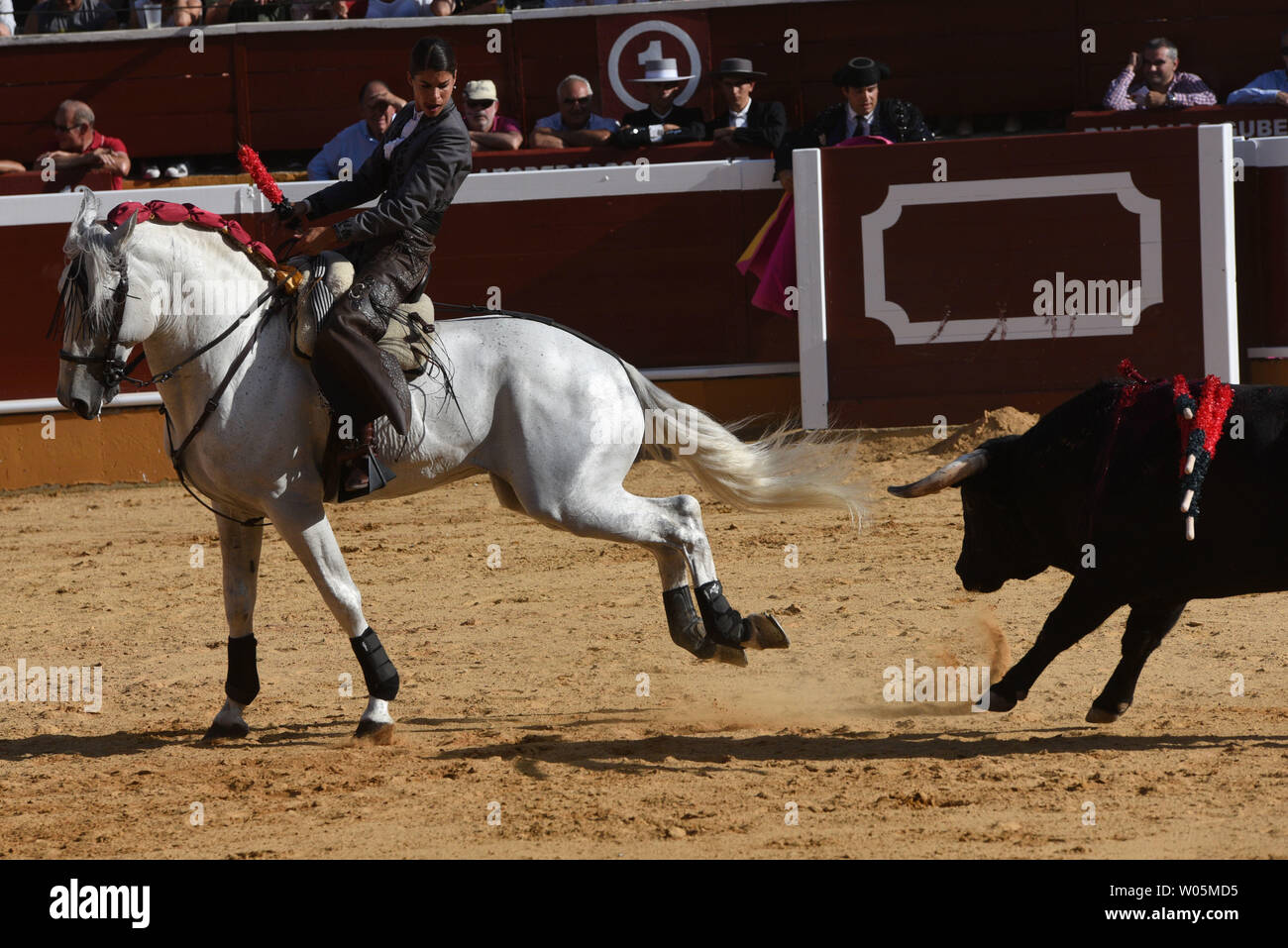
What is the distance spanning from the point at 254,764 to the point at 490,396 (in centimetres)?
152

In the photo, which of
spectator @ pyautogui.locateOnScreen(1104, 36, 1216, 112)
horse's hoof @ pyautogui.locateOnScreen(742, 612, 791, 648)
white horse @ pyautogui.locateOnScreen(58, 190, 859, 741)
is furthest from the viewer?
spectator @ pyautogui.locateOnScreen(1104, 36, 1216, 112)

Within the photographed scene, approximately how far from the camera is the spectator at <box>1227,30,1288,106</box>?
37.3 feet

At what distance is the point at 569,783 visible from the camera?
5.28 meters

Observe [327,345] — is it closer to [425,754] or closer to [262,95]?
[425,754]

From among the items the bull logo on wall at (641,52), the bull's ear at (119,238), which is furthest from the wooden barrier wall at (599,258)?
the bull's ear at (119,238)

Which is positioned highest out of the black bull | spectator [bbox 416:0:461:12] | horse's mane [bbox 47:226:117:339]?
spectator [bbox 416:0:461:12]

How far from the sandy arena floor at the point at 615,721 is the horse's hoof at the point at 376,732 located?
2.1 inches

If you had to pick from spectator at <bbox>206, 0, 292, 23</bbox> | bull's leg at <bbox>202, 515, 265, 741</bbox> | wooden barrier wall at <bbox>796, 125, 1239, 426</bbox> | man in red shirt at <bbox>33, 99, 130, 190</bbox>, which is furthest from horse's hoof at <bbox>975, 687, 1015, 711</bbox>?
spectator at <bbox>206, 0, 292, 23</bbox>

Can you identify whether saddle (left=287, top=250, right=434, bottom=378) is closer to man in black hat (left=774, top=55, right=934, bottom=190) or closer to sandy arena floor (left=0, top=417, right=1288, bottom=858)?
sandy arena floor (left=0, top=417, right=1288, bottom=858)

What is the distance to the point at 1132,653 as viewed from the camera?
552cm

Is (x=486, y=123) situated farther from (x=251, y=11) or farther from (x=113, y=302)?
(x=113, y=302)

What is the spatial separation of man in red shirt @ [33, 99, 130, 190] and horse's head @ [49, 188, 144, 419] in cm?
679

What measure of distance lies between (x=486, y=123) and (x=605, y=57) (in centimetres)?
133

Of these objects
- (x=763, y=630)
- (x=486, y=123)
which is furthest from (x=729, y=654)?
(x=486, y=123)
